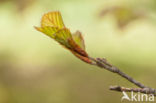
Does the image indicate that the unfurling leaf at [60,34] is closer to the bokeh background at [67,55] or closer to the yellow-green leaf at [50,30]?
the yellow-green leaf at [50,30]

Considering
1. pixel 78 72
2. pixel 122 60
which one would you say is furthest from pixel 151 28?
pixel 78 72

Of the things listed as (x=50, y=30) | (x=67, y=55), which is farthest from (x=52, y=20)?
(x=67, y=55)

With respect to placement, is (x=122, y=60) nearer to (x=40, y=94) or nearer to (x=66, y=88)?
(x=66, y=88)

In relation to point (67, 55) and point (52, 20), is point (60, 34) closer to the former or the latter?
point (52, 20)

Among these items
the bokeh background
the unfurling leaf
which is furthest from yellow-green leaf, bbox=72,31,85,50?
the bokeh background

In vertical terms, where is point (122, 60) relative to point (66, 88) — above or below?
above

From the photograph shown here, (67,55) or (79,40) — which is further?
(67,55)

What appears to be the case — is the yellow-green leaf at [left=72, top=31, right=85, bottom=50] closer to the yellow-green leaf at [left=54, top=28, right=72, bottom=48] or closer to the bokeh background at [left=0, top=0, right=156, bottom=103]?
the yellow-green leaf at [left=54, top=28, right=72, bottom=48]
